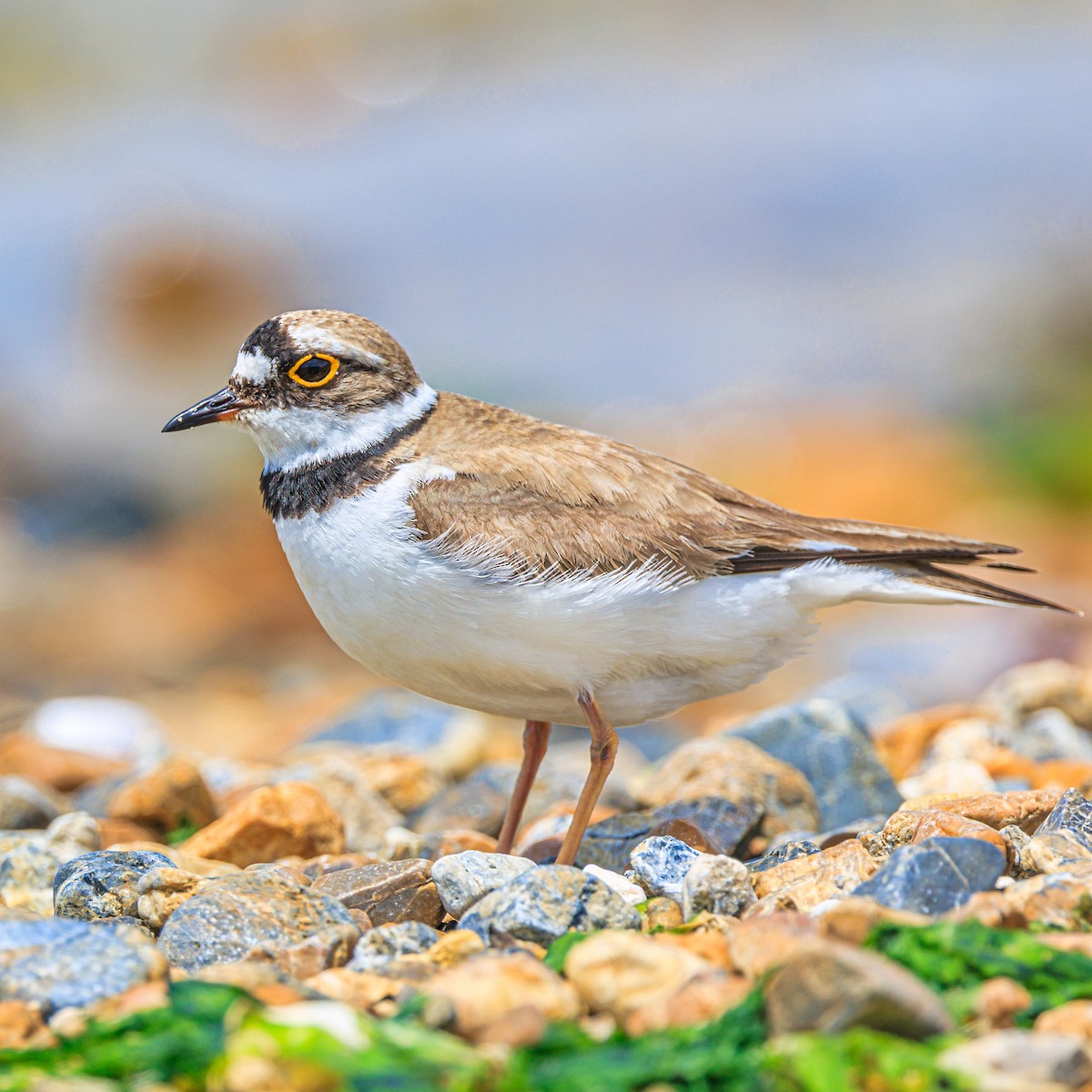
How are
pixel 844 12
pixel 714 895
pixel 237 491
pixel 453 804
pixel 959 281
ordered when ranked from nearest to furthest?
pixel 714 895 → pixel 453 804 → pixel 237 491 → pixel 959 281 → pixel 844 12

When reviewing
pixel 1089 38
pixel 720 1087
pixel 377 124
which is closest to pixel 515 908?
pixel 720 1087

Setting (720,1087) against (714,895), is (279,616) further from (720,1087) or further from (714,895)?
(720,1087)

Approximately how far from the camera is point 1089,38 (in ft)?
117

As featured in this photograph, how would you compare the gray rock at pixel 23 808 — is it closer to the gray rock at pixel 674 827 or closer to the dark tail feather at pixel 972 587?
the gray rock at pixel 674 827

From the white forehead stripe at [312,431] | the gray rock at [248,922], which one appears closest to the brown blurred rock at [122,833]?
the white forehead stripe at [312,431]

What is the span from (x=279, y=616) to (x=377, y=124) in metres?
25.7

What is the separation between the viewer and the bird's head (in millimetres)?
5121

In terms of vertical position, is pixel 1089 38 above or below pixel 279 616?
above

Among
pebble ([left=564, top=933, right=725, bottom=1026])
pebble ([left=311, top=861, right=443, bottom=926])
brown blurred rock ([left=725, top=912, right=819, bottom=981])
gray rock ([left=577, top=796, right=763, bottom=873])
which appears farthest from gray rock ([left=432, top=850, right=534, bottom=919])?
gray rock ([left=577, top=796, right=763, bottom=873])

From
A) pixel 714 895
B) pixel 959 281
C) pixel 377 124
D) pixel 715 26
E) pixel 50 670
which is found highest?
pixel 715 26

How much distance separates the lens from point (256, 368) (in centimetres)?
516

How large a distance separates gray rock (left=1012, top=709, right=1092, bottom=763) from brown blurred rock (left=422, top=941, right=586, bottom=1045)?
4.06 m

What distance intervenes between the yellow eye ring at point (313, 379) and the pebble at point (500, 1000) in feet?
8.81

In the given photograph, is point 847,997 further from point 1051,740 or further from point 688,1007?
point 1051,740
